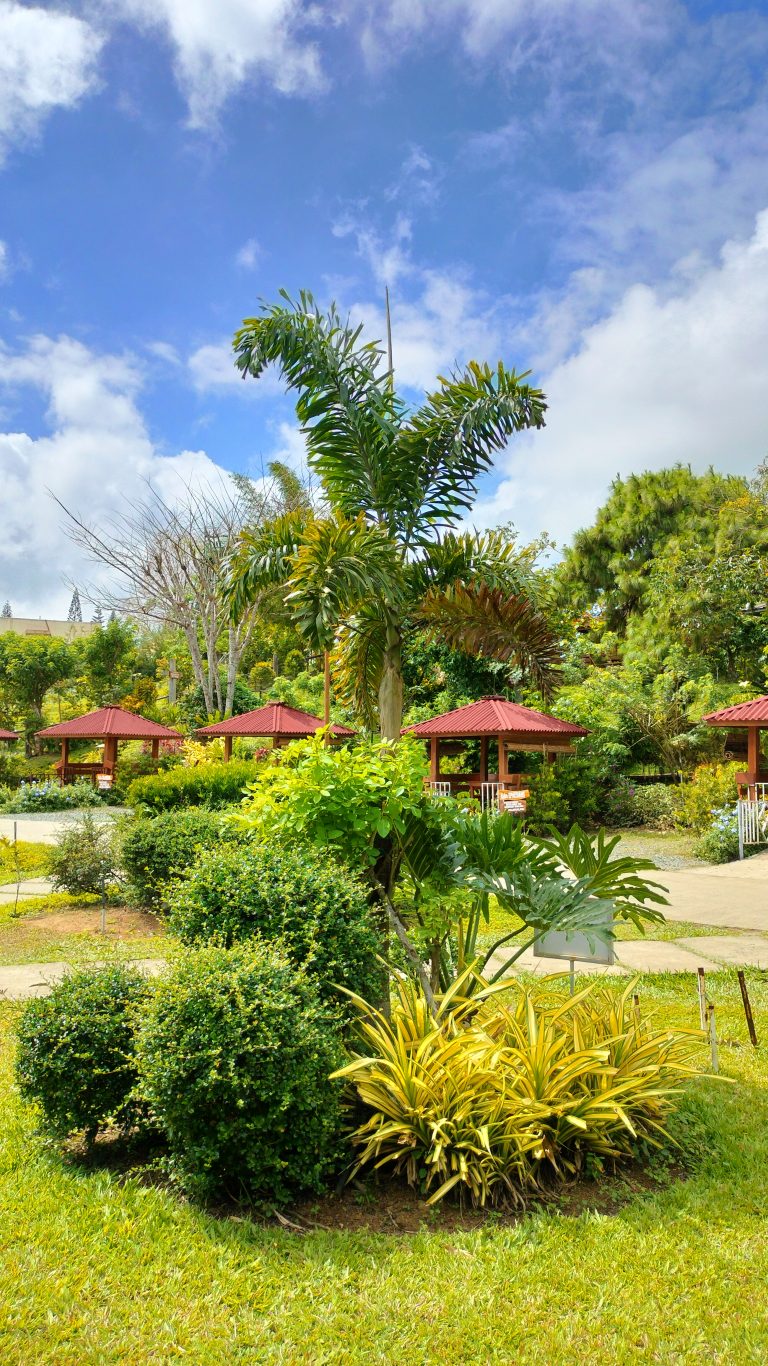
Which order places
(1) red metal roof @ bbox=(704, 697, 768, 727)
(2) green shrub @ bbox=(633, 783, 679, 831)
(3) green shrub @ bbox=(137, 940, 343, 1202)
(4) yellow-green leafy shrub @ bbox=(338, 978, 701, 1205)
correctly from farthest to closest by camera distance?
(2) green shrub @ bbox=(633, 783, 679, 831)
(1) red metal roof @ bbox=(704, 697, 768, 727)
(4) yellow-green leafy shrub @ bbox=(338, 978, 701, 1205)
(3) green shrub @ bbox=(137, 940, 343, 1202)

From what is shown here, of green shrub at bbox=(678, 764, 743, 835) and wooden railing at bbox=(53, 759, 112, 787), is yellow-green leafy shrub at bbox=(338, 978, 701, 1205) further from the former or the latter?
wooden railing at bbox=(53, 759, 112, 787)

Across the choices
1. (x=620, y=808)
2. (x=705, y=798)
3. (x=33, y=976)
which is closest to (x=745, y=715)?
(x=705, y=798)

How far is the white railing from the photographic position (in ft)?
42.5

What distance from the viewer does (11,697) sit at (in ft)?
102

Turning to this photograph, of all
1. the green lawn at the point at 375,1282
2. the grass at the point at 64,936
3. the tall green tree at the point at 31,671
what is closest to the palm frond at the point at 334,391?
the grass at the point at 64,936

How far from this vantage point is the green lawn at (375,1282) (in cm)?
215

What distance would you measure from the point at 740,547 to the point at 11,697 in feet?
83.0

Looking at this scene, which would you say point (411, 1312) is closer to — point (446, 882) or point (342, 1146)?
point (342, 1146)

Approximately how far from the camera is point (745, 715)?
1422 centimetres

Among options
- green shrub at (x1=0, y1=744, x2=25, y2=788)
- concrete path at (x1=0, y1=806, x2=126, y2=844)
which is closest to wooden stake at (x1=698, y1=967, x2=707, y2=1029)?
concrete path at (x1=0, y1=806, x2=126, y2=844)

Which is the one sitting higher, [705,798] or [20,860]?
[705,798]

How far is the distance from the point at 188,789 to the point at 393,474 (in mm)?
4752

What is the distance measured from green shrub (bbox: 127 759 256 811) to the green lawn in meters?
7.20

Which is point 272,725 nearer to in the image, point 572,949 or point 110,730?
point 110,730
